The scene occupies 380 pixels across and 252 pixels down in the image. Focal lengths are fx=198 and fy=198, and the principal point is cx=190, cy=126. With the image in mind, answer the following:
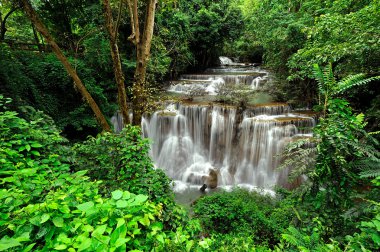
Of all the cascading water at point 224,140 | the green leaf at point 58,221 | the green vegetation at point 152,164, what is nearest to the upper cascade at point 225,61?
the green vegetation at point 152,164

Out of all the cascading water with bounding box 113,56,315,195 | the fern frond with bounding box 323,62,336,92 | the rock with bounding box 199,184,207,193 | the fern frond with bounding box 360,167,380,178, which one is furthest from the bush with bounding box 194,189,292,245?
the cascading water with bounding box 113,56,315,195

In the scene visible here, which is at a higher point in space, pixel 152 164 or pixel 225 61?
pixel 225 61

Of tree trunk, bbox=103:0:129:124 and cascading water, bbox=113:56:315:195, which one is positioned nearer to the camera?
tree trunk, bbox=103:0:129:124

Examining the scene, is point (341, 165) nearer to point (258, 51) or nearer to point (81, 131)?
point (81, 131)

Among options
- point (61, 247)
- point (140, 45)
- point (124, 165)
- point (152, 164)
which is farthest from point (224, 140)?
point (61, 247)

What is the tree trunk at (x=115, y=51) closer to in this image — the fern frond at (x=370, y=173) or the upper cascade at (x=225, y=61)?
the fern frond at (x=370, y=173)

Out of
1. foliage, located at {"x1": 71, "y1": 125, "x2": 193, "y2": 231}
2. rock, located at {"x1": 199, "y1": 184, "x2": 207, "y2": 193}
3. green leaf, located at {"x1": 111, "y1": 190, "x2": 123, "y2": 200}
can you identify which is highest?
green leaf, located at {"x1": 111, "y1": 190, "x2": 123, "y2": 200}

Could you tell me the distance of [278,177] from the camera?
27.2 feet

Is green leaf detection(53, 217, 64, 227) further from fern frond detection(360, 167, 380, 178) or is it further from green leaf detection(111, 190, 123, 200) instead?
fern frond detection(360, 167, 380, 178)

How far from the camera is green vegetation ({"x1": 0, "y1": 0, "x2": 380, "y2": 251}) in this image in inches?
54.0

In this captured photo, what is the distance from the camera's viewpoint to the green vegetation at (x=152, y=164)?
137 cm

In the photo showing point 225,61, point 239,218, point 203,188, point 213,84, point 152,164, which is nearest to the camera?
point 152,164

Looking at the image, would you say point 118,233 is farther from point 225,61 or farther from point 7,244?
point 225,61

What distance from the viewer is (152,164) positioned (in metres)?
2.95
